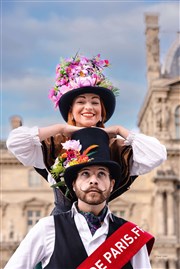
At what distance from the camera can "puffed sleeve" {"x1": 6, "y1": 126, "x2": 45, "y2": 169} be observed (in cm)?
568

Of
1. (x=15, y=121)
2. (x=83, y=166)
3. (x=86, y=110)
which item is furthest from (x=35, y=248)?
(x=15, y=121)

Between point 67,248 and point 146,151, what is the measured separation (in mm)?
1001

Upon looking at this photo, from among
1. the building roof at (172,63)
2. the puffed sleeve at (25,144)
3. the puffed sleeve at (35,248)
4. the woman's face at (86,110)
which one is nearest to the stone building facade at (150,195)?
the building roof at (172,63)

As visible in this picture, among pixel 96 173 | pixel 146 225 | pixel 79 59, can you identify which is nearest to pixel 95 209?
pixel 96 173

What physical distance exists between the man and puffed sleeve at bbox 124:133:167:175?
22cm

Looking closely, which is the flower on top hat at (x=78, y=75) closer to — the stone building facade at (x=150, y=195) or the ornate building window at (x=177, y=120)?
the stone building facade at (x=150, y=195)

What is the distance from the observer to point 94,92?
20.2 ft

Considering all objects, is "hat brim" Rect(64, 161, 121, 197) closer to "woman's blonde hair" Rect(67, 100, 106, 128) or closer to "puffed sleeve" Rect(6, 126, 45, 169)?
"puffed sleeve" Rect(6, 126, 45, 169)

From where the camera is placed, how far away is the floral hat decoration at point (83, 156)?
18.3 feet

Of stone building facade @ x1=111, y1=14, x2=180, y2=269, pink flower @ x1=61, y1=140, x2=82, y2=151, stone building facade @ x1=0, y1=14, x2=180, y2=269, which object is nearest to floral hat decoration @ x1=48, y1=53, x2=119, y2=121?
pink flower @ x1=61, y1=140, x2=82, y2=151

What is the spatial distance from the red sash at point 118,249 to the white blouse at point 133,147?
54 cm

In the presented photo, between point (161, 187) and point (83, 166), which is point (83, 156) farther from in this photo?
point (161, 187)

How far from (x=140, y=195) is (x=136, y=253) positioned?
3729 centimetres

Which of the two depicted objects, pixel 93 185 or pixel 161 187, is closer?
pixel 93 185
